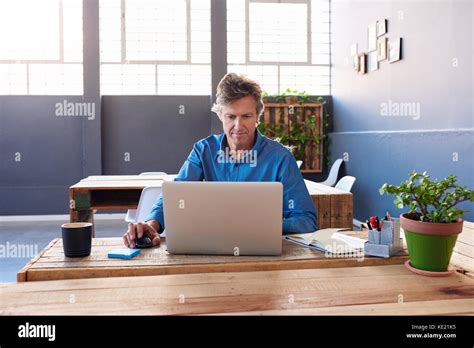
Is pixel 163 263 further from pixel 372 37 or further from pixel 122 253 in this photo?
pixel 372 37

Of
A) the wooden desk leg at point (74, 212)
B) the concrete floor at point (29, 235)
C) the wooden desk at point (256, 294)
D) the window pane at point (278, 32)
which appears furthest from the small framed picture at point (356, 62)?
the wooden desk at point (256, 294)

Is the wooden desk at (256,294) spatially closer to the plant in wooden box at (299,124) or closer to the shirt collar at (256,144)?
the shirt collar at (256,144)

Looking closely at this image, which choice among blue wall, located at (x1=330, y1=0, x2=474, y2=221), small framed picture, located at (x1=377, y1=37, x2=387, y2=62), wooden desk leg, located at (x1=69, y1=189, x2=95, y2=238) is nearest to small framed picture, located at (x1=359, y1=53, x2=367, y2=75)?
blue wall, located at (x1=330, y1=0, x2=474, y2=221)

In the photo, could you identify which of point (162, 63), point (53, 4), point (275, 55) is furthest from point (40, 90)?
point (275, 55)

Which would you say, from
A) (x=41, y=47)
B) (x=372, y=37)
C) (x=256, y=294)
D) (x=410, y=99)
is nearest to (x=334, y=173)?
(x=372, y=37)

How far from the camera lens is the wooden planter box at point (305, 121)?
758cm

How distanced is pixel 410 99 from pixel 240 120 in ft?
10.8

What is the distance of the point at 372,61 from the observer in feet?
19.6

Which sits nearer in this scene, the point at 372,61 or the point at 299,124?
the point at 372,61

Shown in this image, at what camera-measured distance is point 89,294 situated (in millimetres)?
1173

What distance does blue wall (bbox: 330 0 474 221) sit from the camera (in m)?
3.92

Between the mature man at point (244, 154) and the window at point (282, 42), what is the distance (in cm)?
571

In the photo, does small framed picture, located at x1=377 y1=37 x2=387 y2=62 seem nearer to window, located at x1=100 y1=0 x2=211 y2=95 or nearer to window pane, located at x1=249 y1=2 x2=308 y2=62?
window pane, located at x1=249 y1=2 x2=308 y2=62
